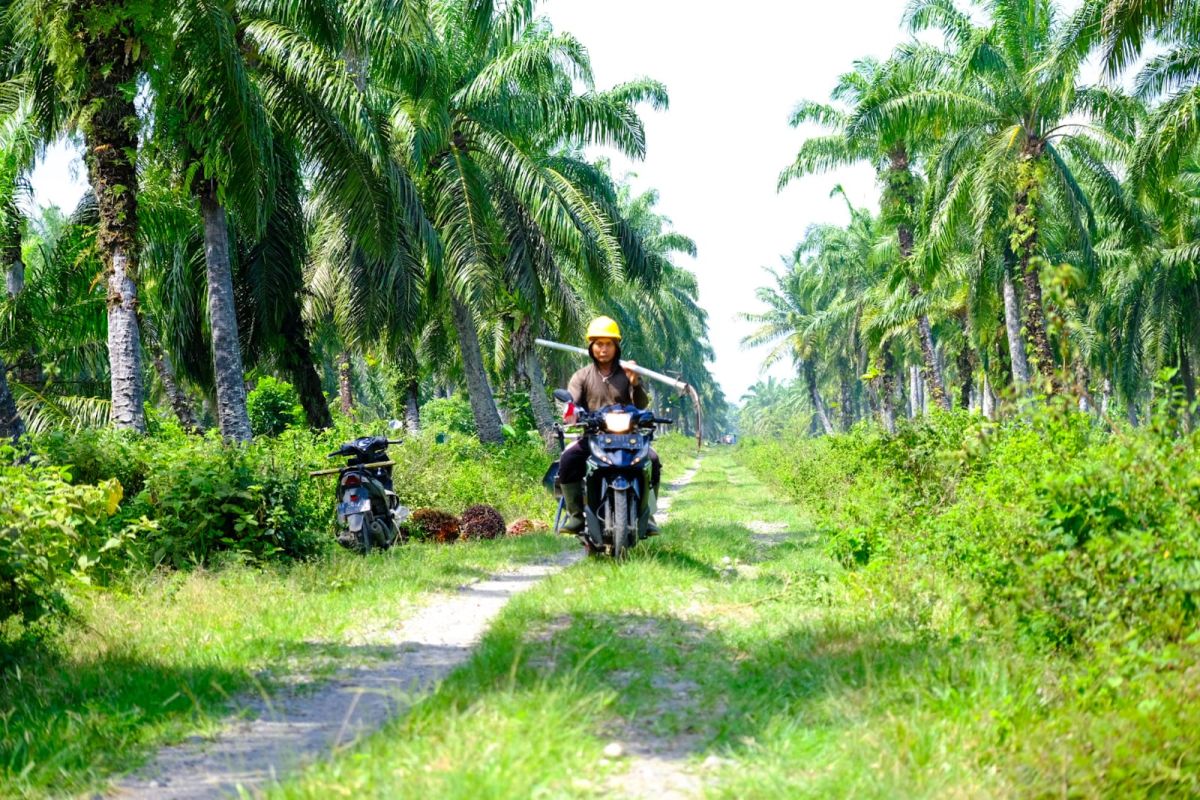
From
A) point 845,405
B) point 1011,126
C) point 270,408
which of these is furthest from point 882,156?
point 845,405

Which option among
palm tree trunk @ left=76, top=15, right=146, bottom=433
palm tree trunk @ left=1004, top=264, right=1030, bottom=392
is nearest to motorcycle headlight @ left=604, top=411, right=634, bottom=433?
palm tree trunk @ left=76, top=15, right=146, bottom=433

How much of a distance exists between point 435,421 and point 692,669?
33.8m

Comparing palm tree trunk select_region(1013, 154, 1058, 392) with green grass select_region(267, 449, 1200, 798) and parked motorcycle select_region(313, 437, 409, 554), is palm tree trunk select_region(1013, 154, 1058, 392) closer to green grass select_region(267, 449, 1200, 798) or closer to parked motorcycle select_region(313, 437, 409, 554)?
parked motorcycle select_region(313, 437, 409, 554)

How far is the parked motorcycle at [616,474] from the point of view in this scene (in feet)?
27.1

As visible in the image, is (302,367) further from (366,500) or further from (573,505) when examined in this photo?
(573,505)

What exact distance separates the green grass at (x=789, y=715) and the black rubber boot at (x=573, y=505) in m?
2.22

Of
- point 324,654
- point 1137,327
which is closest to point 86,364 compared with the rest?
point 324,654

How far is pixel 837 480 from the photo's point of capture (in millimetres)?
17906

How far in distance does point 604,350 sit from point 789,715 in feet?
15.9

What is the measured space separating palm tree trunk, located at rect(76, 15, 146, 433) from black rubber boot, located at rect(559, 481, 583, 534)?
4.92 m

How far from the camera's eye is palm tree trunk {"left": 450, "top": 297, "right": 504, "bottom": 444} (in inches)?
834

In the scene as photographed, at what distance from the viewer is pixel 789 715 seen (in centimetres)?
434

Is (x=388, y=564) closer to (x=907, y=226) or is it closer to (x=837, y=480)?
(x=837, y=480)

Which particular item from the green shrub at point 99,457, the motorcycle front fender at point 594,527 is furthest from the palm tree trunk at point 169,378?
the motorcycle front fender at point 594,527
